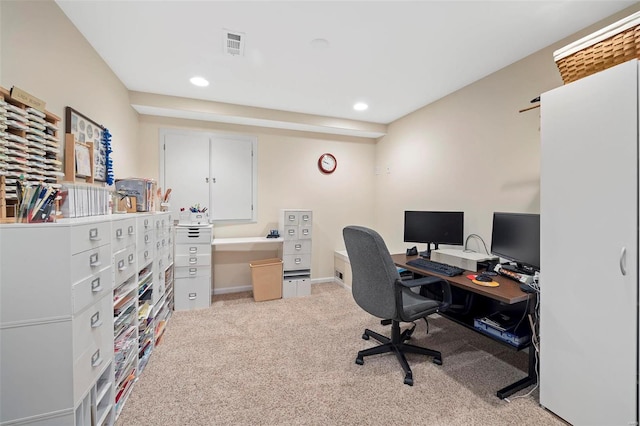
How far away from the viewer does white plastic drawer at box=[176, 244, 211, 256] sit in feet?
10.5

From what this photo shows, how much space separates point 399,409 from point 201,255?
261cm

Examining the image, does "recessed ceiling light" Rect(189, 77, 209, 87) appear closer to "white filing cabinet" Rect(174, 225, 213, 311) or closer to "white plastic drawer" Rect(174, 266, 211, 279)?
"white filing cabinet" Rect(174, 225, 213, 311)

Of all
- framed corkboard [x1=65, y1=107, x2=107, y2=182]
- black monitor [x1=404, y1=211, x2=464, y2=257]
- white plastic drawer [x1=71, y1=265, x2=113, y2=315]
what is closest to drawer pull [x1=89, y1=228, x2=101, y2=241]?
white plastic drawer [x1=71, y1=265, x2=113, y2=315]

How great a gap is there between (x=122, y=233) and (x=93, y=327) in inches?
22.6

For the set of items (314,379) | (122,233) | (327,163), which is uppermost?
(327,163)

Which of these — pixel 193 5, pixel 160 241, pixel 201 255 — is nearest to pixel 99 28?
pixel 193 5

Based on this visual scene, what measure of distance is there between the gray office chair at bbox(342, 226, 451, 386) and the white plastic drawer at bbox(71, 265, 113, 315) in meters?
1.51

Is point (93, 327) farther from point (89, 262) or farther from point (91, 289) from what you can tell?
point (89, 262)

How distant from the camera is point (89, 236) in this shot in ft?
4.16

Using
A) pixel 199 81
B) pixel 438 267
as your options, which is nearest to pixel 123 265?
pixel 199 81

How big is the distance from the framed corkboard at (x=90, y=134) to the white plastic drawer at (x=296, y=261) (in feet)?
7.21

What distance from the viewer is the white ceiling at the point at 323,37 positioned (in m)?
1.77

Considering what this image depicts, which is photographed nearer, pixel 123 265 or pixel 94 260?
pixel 94 260

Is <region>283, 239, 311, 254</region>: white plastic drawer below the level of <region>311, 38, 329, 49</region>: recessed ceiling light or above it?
below
